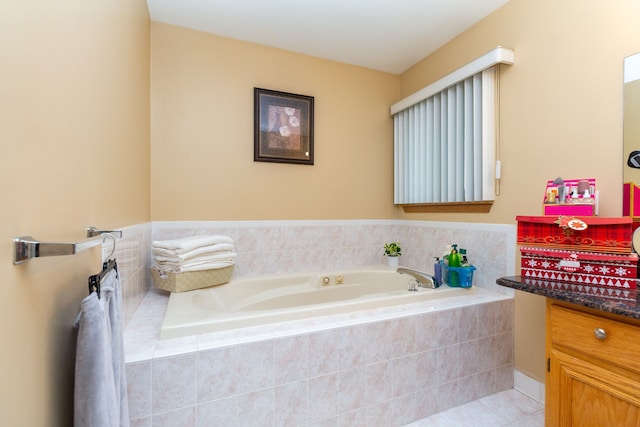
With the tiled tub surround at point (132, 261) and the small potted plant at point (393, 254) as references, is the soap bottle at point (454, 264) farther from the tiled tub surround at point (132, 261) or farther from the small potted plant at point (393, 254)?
the tiled tub surround at point (132, 261)

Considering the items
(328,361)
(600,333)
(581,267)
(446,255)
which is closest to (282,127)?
(446,255)

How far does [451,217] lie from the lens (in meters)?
2.48

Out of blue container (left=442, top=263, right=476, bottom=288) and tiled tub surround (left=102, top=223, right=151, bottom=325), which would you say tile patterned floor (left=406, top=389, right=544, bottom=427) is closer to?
blue container (left=442, top=263, right=476, bottom=288)

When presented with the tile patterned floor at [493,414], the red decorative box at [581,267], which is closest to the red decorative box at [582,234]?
the red decorative box at [581,267]

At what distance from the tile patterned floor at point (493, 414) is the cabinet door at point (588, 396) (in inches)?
18.8

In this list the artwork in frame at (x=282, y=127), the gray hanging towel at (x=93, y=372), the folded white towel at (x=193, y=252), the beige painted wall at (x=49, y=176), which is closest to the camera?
the beige painted wall at (x=49, y=176)

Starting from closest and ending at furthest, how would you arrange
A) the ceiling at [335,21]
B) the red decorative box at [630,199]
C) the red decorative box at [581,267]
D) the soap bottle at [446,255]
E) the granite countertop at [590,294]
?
the granite countertop at [590,294] → the red decorative box at [581,267] → the red decorative box at [630,199] → the ceiling at [335,21] → the soap bottle at [446,255]

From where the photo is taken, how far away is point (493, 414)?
1725 mm

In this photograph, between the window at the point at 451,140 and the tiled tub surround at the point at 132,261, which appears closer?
the tiled tub surround at the point at 132,261

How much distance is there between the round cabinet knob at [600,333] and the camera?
1082 millimetres

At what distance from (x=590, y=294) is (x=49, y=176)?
175cm

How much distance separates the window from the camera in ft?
6.89

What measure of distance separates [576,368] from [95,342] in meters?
1.59

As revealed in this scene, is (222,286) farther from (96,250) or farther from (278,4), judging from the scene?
(278,4)
